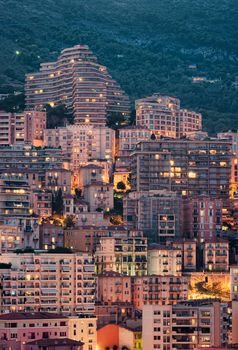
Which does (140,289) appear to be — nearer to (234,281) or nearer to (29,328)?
(234,281)

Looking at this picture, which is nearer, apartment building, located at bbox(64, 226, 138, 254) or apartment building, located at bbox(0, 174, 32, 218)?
apartment building, located at bbox(64, 226, 138, 254)

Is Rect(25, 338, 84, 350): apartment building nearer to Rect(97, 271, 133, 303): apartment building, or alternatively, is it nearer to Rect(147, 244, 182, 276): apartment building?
Rect(97, 271, 133, 303): apartment building

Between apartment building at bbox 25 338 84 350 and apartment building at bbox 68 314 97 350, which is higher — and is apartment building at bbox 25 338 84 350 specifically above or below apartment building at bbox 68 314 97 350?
below

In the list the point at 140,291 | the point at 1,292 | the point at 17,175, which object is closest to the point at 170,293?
the point at 140,291

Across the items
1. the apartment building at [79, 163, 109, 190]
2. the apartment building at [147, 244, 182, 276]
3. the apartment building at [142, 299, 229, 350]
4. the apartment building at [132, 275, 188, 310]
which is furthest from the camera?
the apartment building at [79, 163, 109, 190]

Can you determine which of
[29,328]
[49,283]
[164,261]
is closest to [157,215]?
[164,261]

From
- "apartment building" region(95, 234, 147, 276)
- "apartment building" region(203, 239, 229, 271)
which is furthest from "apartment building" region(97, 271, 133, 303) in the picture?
"apartment building" region(203, 239, 229, 271)
